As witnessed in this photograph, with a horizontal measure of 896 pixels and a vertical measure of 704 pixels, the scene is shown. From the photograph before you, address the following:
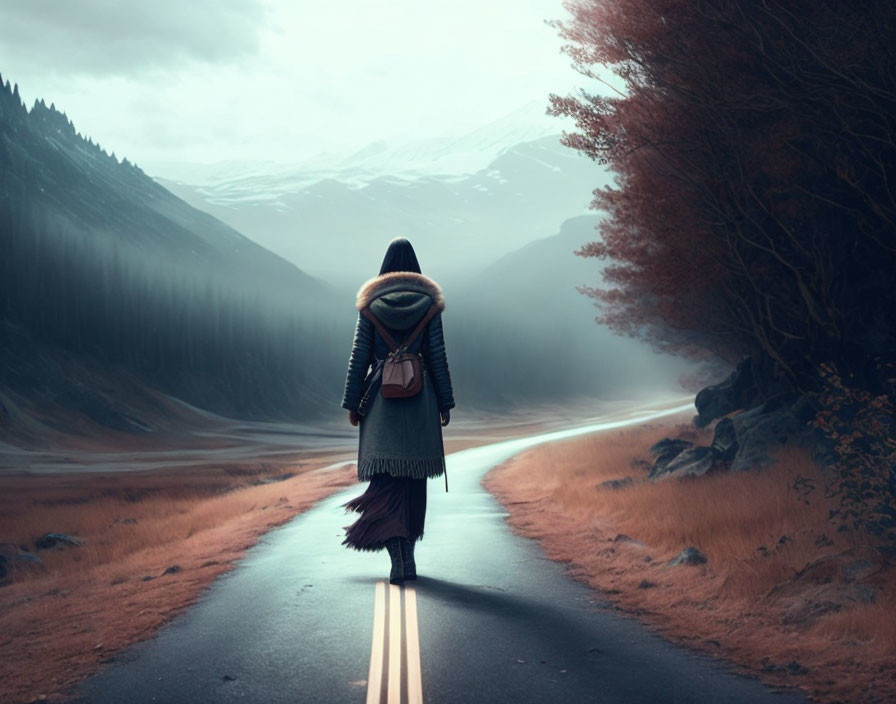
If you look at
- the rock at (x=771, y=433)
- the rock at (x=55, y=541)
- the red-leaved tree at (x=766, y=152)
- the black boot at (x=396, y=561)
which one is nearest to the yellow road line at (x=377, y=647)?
the black boot at (x=396, y=561)

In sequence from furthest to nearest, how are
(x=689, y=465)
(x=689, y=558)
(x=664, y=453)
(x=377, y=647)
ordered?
(x=664, y=453), (x=689, y=465), (x=689, y=558), (x=377, y=647)

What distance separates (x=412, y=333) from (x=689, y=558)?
3.88 m

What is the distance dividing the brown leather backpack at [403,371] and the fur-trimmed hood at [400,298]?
0.34ft

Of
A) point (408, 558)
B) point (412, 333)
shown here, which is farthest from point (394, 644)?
point (412, 333)

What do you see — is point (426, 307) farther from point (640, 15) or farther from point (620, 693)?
point (640, 15)

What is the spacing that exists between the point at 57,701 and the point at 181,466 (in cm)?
4301

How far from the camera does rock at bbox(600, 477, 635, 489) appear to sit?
54.5 feet

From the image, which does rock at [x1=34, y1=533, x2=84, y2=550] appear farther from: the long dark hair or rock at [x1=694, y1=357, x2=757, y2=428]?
rock at [x1=694, y1=357, x2=757, y2=428]

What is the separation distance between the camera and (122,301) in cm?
10919

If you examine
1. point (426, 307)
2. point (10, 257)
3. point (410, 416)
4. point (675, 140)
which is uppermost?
point (10, 257)

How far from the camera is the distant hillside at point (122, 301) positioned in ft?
302

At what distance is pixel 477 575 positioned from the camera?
9.05 metres

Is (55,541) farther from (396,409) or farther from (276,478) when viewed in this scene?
(276,478)

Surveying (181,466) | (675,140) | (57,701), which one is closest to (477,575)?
(57,701)
